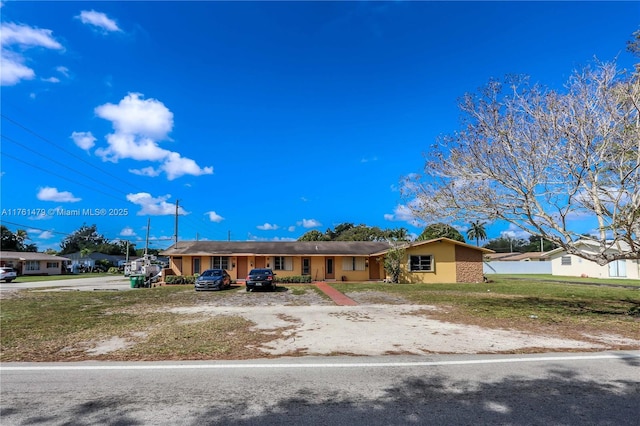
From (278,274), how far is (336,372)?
28.1 m

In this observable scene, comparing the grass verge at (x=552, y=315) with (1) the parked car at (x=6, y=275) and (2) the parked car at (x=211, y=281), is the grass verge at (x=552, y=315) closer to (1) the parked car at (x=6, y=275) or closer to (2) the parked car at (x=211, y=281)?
(2) the parked car at (x=211, y=281)

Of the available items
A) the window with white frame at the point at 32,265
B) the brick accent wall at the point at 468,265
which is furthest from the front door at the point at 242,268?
the window with white frame at the point at 32,265

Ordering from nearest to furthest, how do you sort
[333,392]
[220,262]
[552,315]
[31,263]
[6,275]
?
[333,392]
[552,315]
[220,262]
[6,275]
[31,263]

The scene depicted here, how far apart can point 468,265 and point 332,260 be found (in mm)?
11589

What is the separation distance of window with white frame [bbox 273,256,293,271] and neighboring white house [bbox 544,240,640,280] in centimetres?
2316

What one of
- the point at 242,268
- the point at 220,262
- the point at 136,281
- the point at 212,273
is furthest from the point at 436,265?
the point at 136,281

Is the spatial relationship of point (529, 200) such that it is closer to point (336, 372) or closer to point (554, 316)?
point (554, 316)

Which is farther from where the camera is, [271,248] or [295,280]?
[271,248]

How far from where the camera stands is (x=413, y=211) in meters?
14.4

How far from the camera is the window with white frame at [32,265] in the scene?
52.9 metres

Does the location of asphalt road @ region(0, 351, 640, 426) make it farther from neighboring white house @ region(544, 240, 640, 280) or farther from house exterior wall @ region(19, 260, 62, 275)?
house exterior wall @ region(19, 260, 62, 275)

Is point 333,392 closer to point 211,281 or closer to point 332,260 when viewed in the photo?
point 211,281

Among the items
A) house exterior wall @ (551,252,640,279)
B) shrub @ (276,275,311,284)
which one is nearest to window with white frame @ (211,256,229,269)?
shrub @ (276,275,311,284)

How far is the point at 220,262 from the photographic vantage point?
33.4 meters
